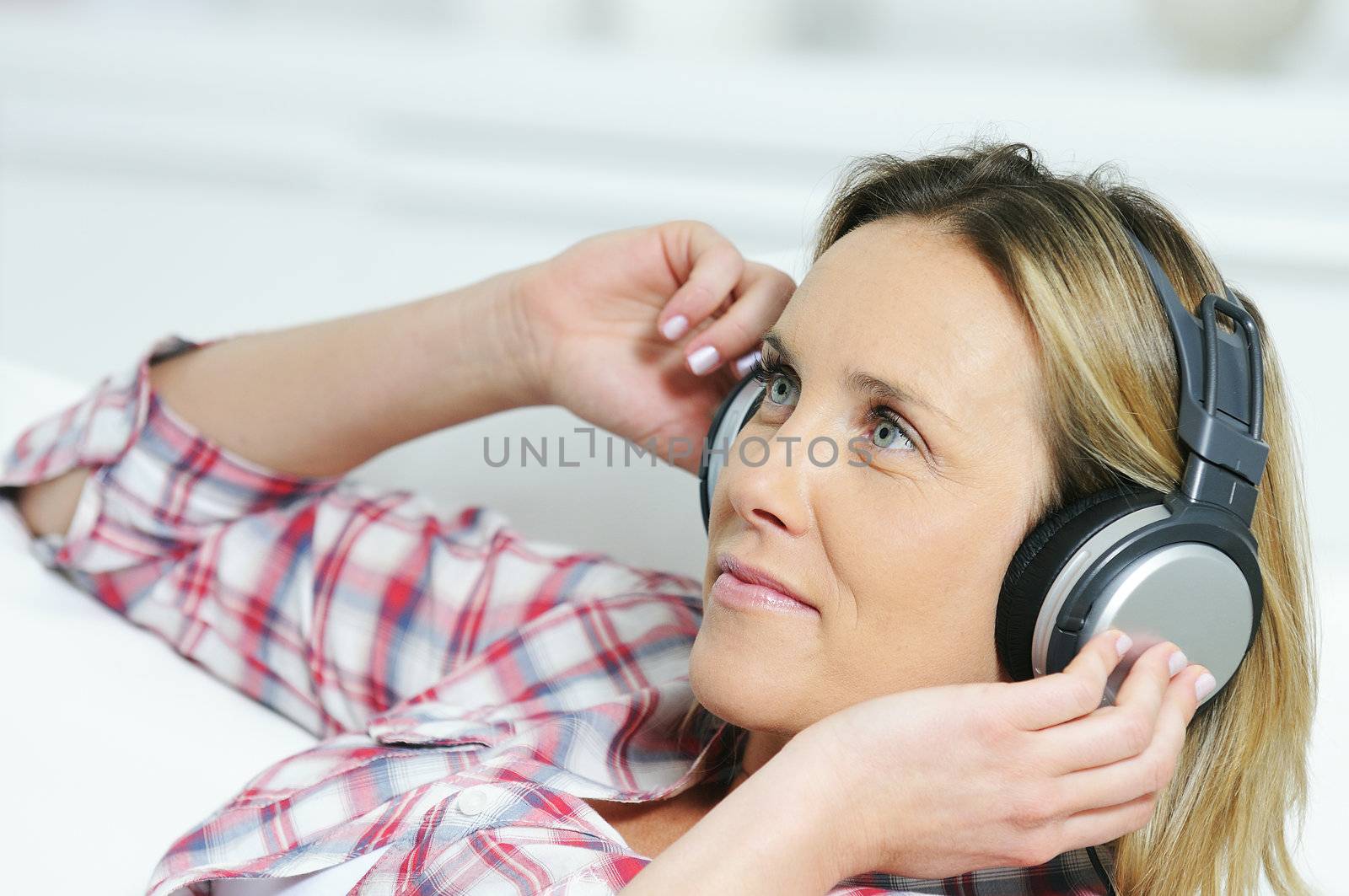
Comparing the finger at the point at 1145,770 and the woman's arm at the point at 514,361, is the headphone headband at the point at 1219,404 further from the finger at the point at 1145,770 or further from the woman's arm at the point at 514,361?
the woman's arm at the point at 514,361

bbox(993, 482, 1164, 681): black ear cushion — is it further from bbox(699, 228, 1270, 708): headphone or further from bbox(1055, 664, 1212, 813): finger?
bbox(1055, 664, 1212, 813): finger

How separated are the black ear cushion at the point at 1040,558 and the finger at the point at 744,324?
18.0 inches

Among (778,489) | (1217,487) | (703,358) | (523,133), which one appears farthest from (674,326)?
(523,133)

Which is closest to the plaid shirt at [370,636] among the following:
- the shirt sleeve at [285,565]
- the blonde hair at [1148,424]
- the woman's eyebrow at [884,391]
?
the shirt sleeve at [285,565]

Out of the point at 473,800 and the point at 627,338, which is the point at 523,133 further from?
the point at 473,800

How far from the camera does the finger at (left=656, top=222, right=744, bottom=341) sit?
1517 mm

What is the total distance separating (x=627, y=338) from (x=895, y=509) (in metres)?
0.58

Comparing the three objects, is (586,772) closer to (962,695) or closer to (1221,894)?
(962,695)

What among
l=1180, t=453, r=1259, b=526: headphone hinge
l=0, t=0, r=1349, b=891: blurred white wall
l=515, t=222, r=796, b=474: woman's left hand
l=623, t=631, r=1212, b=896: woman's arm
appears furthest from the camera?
l=0, t=0, r=1349, b=891: blurred white wall

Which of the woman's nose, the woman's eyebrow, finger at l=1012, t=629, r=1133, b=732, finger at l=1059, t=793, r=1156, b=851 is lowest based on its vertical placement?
finger at l=1059, t=793, r=1156, b=851

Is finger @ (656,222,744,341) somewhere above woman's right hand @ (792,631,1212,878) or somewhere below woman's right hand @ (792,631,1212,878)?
above

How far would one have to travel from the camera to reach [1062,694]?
39.9 inches

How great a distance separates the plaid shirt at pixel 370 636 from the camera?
133 centimetres

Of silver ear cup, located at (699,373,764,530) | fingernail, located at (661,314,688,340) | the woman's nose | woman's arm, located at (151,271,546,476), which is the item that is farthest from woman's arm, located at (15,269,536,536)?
the woman's nose
